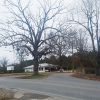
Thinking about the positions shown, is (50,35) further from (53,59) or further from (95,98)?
(53,59)

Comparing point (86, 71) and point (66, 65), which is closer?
point (86, 71)

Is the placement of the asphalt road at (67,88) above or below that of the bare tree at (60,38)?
below

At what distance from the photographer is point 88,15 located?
47562 millimetres

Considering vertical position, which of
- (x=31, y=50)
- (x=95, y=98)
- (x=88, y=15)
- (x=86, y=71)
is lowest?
(x=95, y=98)

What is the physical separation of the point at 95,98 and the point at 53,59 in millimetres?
89269

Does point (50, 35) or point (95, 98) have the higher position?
point (50, 35)

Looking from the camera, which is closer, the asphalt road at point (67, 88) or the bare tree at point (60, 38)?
the asphalt road at point (67, 88)

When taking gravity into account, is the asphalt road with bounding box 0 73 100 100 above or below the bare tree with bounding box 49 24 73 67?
below

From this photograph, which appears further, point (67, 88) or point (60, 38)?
point (60, 38)

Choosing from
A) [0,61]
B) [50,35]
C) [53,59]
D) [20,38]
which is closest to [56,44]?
[50,35]

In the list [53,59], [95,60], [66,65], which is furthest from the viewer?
[53,59]

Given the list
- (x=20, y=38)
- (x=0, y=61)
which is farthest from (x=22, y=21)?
(x=0, y=61)

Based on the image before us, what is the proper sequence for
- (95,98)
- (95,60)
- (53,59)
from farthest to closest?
(53,59) → (95,60) → (95,98)

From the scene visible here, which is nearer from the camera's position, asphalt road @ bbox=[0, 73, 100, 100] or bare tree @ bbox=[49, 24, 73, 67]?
asphalt road @ bbox=[0, 73, 100, 100]
